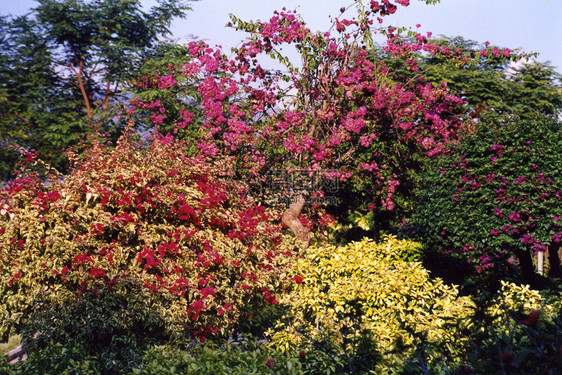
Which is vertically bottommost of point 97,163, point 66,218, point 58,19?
point 66,218

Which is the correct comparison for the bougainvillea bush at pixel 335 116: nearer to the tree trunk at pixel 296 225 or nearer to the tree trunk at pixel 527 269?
the tree trunk at pixel 296 225

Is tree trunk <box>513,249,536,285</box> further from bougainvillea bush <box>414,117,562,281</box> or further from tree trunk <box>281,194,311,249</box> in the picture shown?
tree trunk <box>281,194,311,249</box>

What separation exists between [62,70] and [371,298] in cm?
1684

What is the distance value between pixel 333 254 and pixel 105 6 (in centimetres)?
1628

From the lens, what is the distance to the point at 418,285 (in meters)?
6.69

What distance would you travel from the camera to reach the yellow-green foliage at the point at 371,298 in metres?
6.06

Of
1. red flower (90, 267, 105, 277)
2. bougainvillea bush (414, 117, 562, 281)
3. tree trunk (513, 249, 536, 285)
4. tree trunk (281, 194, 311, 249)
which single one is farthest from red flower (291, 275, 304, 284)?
tree trunk (513, 249, 536, 285)

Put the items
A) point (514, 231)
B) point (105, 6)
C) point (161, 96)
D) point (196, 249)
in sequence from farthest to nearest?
point (105, 6)
point (161, 96)
point (514, 231)
point (196, 249)

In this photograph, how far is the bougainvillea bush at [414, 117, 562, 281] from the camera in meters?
9.18

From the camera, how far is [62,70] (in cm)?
1916

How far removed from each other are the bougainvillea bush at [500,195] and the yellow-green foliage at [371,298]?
110 inches

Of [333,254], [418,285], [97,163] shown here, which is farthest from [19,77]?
[418,285]

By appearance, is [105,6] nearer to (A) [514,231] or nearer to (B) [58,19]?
(B) [58,19]

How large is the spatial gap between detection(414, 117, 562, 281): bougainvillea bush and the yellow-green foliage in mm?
2783
